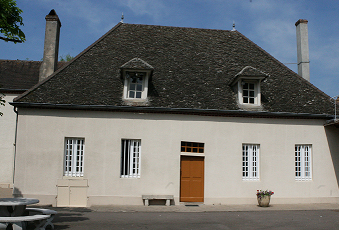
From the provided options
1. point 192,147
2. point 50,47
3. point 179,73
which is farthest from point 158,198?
point 50,47

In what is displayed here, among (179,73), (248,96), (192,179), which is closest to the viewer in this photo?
(192,179)

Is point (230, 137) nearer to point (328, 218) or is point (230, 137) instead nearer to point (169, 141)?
point (169, 141)

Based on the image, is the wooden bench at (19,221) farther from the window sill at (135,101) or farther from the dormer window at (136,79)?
the dormer window at (136,79)

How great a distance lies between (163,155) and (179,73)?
14.0ft

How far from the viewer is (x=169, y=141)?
1368cm

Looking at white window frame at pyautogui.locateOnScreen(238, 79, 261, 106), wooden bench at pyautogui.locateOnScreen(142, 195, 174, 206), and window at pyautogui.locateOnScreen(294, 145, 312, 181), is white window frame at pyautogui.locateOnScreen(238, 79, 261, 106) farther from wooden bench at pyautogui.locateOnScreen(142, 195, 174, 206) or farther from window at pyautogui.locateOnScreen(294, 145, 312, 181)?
wooden bench at pyautogui.locateOnScreen(142, 195, 174, 206)

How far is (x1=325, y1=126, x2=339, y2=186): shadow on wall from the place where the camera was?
14.6 m

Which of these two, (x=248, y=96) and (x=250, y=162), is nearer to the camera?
(x=250, y=162)

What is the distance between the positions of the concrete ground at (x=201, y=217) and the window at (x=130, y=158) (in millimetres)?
1468

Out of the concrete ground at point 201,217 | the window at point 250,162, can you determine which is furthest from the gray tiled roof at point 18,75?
the window at point 250,162

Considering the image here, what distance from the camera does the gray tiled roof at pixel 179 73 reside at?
14.0m

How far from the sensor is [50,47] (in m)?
15.9

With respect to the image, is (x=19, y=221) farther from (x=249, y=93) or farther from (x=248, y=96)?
(x=249, y=93)

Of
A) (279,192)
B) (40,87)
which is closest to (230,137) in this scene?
(279,192)
